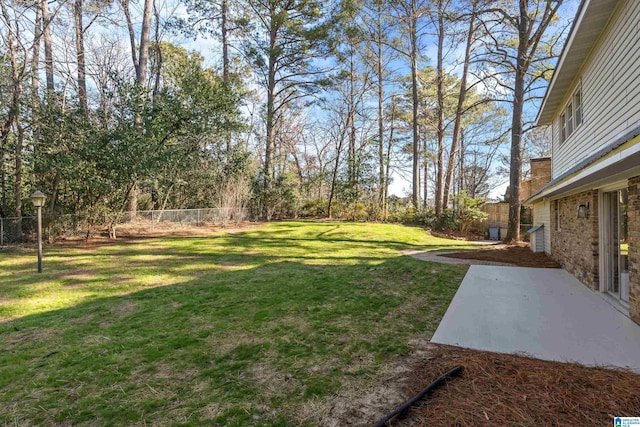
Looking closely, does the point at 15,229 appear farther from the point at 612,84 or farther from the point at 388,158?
the point at 388,158

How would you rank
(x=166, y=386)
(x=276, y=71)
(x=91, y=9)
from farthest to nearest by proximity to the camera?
(x=276, y=71), (x=91, y=9), (x=166, y=386)

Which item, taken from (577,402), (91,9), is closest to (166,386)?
(577,402)

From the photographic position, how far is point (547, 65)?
11195mm

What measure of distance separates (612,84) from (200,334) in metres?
6.28

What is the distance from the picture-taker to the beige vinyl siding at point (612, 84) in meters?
3.76

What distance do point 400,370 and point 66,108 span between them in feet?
37.0

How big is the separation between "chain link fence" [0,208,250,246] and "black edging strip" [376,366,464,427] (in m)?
11.1

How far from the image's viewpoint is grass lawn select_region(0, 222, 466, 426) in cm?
214

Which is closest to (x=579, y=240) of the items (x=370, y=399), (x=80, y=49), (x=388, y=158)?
(x=370, y=399)

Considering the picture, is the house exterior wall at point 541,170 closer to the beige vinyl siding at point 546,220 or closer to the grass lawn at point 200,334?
the beige vinyl siding at point 546,220

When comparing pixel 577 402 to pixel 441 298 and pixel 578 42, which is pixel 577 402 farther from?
pixel 578 42

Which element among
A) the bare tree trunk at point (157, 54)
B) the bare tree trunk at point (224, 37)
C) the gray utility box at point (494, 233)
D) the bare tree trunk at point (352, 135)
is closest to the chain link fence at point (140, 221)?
the bare tree trunk at point (352, 135)

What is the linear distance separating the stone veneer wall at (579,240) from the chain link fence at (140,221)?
12.6 metres

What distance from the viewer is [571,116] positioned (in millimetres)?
6965
